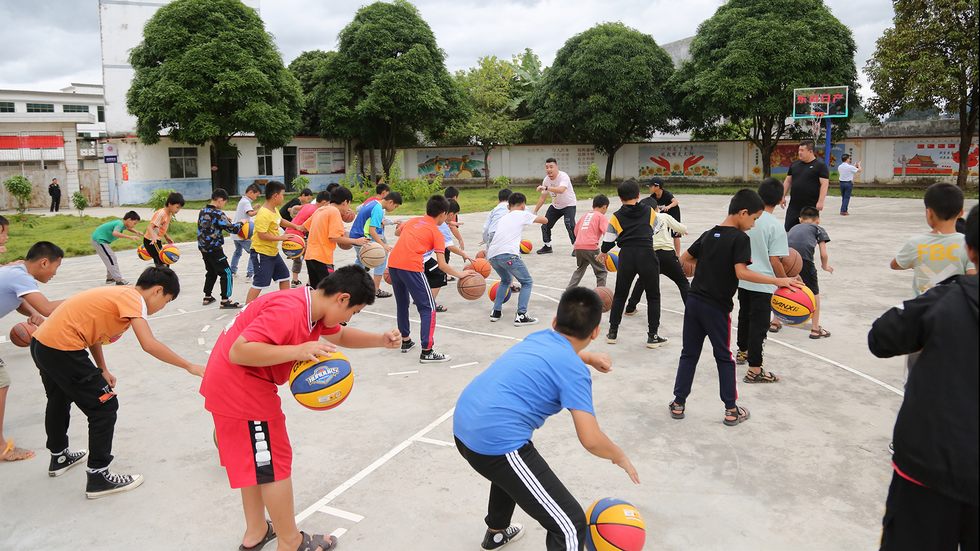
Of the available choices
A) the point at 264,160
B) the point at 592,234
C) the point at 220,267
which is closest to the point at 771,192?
the point at 592,234

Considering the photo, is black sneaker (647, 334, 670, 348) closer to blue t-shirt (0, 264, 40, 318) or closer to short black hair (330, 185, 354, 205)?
short black hair (330, 185, 354, 205)

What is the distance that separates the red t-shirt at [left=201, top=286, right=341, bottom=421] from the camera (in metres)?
3.62

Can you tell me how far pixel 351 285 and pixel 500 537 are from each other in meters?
1.73

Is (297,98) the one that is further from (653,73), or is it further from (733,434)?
(733,434)

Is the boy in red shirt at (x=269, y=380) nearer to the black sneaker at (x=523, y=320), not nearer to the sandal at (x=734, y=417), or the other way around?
the sandal at (x=734, y=417)

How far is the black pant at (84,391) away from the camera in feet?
15.5

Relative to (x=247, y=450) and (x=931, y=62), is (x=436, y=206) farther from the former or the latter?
(x=931, y=62)

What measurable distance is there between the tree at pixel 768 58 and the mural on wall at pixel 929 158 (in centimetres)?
326

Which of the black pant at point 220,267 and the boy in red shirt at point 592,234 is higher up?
the boy in red shirt at point 592,234

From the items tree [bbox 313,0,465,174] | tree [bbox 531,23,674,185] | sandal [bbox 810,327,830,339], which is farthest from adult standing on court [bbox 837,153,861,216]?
tree [bbox 313,0,465,174]

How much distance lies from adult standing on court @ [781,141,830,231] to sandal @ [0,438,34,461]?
9147 mm

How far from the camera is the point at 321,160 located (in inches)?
1628

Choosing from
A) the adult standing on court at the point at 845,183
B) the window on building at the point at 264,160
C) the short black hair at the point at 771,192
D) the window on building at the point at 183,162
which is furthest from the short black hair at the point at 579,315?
the window on building at the point at 264,160

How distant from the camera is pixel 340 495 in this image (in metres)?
4.79
